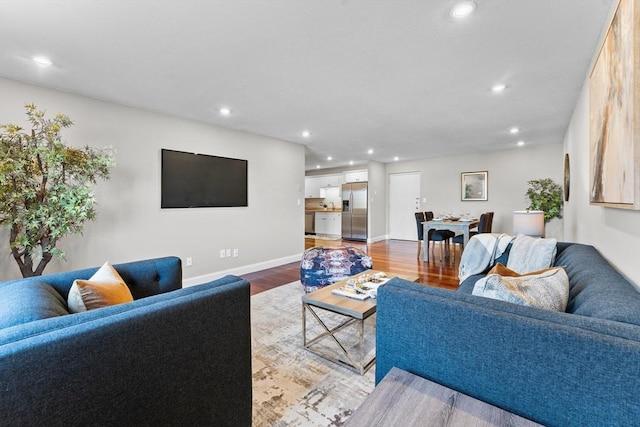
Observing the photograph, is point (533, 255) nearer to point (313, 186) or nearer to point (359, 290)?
point (359, 290)

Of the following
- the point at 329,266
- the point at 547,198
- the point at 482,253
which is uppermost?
the point at 547,198

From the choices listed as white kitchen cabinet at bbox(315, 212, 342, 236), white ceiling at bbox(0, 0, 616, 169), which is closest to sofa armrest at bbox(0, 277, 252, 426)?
white ceiling at bbox(0, 0, 616, 169)

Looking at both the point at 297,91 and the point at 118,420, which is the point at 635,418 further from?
the point at 297,91

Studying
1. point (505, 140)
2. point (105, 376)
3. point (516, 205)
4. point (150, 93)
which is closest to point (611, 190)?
point (105, 376)

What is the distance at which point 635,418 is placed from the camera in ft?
2.34

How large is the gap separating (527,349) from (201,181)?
402cm

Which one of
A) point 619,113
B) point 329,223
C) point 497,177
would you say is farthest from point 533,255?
point 329,223

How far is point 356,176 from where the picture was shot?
8734mm

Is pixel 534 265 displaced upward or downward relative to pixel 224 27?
downward

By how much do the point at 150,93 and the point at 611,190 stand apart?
3859mm

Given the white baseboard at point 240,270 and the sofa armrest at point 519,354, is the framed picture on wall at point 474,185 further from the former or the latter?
the sofa armrest at point 519,354

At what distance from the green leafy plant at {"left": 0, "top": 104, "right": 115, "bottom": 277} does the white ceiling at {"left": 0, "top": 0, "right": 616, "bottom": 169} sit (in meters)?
0.66

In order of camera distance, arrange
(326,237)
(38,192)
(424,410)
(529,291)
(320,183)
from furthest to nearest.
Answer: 1. (320,183)
2. (326,237)
3. (38,192)
4. (529,291)
5. (424,410)

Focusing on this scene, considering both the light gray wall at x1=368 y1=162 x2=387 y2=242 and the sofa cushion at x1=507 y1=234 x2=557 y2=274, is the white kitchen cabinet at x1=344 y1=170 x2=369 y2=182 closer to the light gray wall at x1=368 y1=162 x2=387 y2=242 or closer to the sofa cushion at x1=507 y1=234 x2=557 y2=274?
the light gray wall at x1=368 y1=162 x2=387 y2=242
